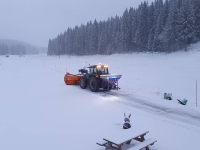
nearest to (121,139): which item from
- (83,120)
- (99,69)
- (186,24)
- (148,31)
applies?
(83,120)

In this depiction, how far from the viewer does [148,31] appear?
6047 centimetres

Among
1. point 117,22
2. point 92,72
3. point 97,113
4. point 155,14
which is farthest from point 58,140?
point 117,22

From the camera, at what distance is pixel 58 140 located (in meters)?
6.93

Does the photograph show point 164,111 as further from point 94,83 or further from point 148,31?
point 148,31

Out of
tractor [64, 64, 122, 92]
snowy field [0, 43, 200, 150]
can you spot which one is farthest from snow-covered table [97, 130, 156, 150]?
tractor [64, 64, 122, 92]

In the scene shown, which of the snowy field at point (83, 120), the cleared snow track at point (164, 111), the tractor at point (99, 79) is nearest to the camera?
the snowy field at point (83, 120)

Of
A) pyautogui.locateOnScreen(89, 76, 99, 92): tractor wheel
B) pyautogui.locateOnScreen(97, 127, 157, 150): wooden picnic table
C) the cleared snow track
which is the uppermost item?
pyautogui.locateOnScreen(89, 76, 99, 92): tractor wheel

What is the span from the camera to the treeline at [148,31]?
1837 inches

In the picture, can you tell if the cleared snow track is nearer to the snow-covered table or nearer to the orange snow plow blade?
the snow-covered table

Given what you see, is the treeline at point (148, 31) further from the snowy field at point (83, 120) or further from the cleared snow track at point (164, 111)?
the snowy field at point (83, 120)

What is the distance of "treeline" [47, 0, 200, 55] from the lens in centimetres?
4666

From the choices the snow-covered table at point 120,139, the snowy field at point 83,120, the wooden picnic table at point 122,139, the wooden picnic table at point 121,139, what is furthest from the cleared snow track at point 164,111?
the wooden picnic table at point 121,139

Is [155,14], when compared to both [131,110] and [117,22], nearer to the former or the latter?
[117,22]

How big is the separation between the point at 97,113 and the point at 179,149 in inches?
175
